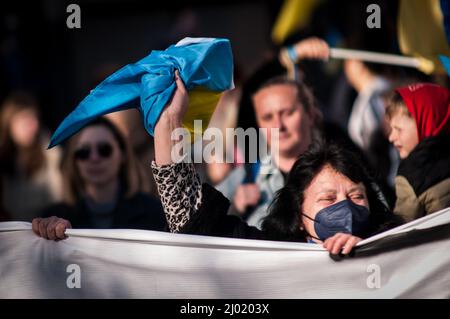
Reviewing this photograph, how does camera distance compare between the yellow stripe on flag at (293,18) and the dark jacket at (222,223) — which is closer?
the dark jacket at (222,223)

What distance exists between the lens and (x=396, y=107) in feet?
18.1

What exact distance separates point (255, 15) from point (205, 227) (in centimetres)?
835

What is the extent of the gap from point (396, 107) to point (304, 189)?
2.98 ft

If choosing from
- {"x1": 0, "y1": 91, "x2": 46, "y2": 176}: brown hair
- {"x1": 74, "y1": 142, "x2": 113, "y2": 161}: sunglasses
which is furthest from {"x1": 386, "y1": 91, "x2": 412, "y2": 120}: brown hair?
{"x1": 0, "y1": 91, "x2": 46, "y2": 176}: brown hair

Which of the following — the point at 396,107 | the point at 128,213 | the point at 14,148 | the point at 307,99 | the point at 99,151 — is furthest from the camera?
the point at 14,148

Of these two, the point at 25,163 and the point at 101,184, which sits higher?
the point at 101,184

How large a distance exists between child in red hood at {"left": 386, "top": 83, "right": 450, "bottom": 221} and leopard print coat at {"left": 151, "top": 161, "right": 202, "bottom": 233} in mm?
1040

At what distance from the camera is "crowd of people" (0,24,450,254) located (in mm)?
4613

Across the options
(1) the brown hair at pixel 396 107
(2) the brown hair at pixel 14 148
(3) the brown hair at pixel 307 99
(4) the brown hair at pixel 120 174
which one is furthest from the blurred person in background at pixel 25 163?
(1) the brown hair at pixel 396 107

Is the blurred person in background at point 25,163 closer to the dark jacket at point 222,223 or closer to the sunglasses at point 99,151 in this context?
the sunglasses at point 99,151

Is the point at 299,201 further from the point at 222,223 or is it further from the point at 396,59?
the point at 396,59

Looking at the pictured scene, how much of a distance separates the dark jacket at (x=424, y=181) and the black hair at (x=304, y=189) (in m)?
0.19

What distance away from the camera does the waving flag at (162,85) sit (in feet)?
15.1

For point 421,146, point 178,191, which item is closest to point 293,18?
point 421,146
